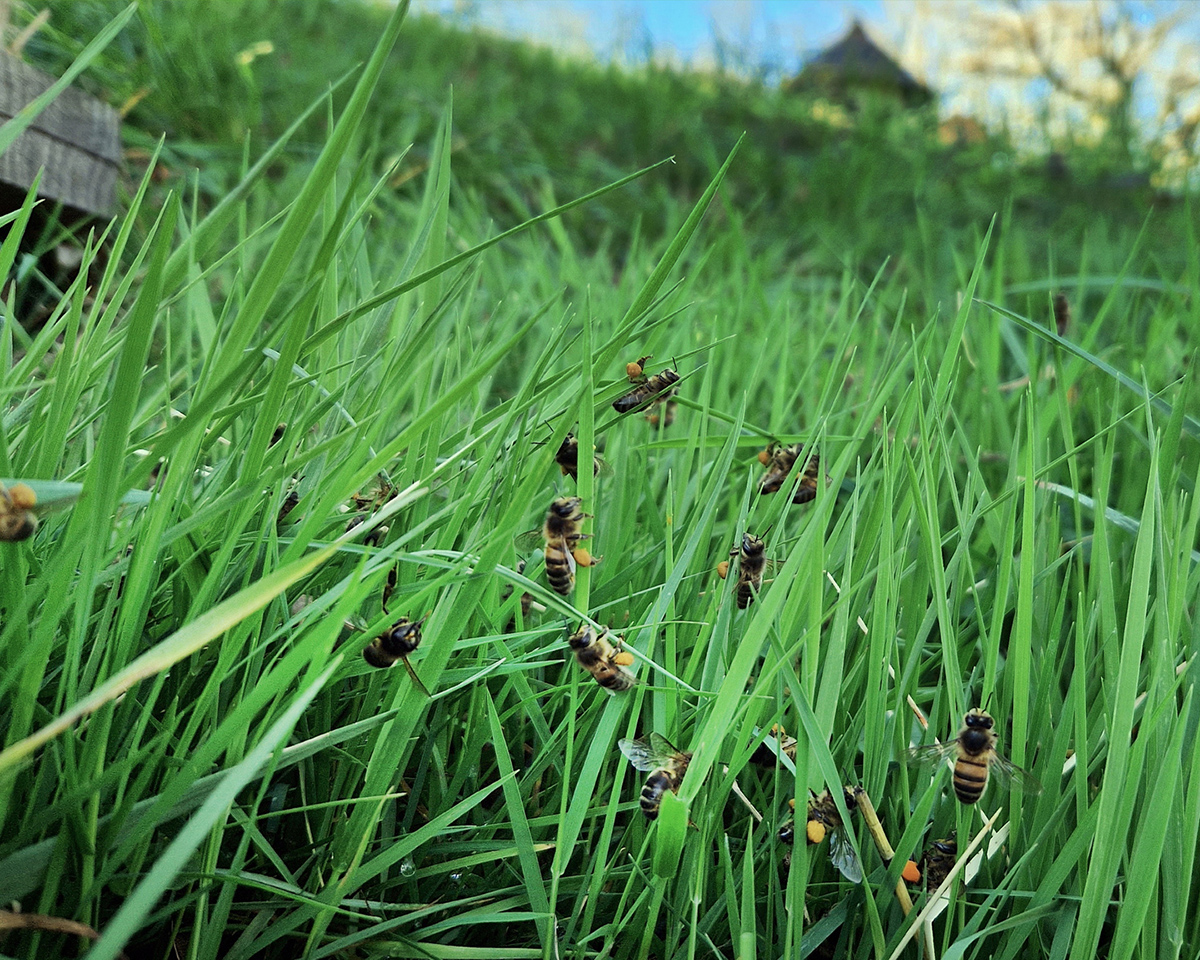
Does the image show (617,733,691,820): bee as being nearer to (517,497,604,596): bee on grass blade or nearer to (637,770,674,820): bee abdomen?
(637,770,674,820): bee abdomen

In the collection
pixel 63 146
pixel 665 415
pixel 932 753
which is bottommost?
pixel 932 753

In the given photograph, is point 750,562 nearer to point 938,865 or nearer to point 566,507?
point 566,507

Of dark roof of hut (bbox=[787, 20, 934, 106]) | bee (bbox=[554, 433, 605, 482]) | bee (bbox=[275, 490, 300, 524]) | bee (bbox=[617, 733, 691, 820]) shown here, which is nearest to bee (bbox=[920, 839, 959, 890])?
bee (bbox=[617, 733, 691, 820])

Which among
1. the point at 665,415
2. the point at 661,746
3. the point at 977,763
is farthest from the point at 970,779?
the point at 665,415

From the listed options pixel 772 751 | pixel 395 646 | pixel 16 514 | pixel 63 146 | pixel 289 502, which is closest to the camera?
pixel 16 514

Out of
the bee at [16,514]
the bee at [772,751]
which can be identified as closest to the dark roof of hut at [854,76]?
the bee at [772,751]

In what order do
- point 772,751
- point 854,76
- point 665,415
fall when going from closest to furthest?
1. point 772,751
2. point 665,415
3. point 854,76

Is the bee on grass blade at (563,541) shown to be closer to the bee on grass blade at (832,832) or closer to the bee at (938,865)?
the bee on grass blade at (832,832)

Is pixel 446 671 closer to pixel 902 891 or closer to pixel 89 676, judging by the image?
pixel 89 676
